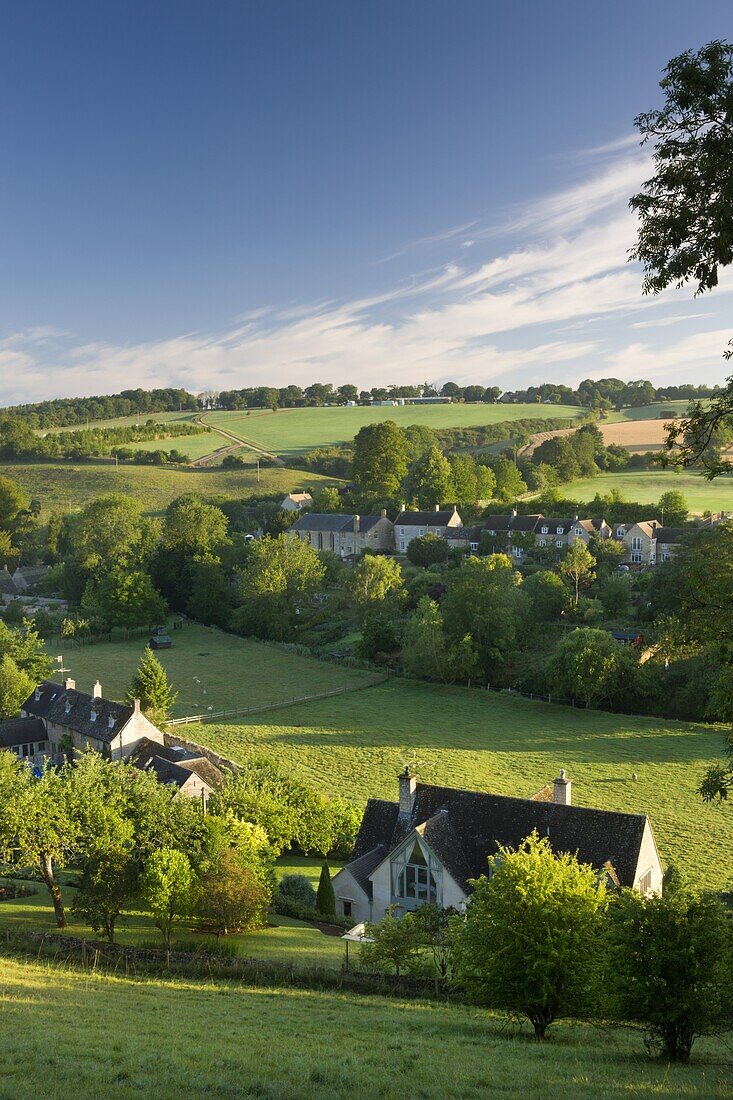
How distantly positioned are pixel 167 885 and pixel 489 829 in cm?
973

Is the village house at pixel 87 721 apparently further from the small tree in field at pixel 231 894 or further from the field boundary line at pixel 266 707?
the small tree in field at pixel 231 894

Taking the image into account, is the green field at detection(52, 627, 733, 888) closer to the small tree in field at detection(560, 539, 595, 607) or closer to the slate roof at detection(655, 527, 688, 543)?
the small tree in field at detection(560, 539, 595, 607)

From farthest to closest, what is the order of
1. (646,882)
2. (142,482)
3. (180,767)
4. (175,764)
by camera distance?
(142,482), (175,764), (180,767), (646,882)

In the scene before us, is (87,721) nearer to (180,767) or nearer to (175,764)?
(175,764)

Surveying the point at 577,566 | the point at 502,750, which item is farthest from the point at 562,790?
the point at 577,566

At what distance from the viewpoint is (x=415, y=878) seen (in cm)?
2592

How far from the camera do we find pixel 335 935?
2575cm

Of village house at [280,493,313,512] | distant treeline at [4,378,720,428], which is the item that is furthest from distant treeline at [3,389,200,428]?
village house at [280,493,313,512]

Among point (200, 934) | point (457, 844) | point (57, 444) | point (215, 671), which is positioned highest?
point (57, 444)

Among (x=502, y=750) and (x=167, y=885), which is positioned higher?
(x=167, y=885)

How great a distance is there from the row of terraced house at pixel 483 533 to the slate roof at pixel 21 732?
153 feet


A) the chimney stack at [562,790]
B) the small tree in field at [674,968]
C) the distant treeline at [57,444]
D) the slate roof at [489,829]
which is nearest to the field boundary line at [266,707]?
the slate roof at [489,829]

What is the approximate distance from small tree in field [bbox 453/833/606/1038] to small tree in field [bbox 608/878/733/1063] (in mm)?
1107

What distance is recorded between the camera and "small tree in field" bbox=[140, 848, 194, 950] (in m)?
22.9
